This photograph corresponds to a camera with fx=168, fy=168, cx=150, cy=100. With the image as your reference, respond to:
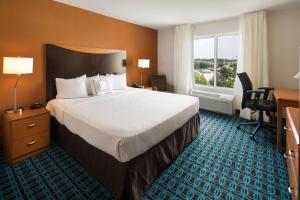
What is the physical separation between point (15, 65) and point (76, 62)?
1154 millimetres

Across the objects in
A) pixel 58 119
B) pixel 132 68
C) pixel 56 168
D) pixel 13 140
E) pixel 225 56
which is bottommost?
pixel 56 168

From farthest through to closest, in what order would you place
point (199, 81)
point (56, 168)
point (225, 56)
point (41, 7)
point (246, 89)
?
point (199, 81) → point (225, 56) → point (246, 89) → point (41, 7) → point (56, 168)

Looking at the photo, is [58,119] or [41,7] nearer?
[58,119]

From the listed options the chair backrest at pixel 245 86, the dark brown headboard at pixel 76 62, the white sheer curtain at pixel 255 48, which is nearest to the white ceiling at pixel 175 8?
the white sheer curtain at pixel 255 48

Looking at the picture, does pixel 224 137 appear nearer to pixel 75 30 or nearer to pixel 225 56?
pixel 225 56

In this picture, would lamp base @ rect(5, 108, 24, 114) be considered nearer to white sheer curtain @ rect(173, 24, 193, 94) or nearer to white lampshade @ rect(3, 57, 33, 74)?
white lampshade @ rect(3, 57, 33, 74)

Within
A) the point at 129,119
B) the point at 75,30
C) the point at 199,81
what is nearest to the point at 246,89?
the point at 199,81

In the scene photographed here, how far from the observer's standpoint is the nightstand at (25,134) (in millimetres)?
2180

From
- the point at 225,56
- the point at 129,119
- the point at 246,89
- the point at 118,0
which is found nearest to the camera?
the point at 129,119

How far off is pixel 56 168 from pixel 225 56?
4.55 metres

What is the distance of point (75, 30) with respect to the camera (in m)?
3.32

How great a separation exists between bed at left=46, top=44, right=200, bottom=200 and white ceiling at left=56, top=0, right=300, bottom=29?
1.01 metres

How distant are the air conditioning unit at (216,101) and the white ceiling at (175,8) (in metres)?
1.92

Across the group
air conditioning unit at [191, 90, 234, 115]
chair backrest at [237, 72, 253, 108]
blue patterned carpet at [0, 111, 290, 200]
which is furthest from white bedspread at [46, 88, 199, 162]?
air conditioning unit at [191, 90, 234, 115]
